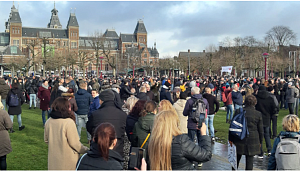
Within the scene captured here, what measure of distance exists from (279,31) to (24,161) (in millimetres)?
87509

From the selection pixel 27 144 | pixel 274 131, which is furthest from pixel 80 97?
pixel 274 131

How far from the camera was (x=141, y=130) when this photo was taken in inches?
205

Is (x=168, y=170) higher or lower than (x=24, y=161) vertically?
higher

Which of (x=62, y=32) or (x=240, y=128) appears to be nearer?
(x=240, y=128)

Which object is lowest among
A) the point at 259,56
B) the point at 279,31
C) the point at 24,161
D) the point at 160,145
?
the point at 24,161

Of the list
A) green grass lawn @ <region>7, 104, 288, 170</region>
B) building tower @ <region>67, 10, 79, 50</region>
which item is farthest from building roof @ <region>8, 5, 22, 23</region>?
green grass lawn @ <region>7, 104, 288, 170</region>

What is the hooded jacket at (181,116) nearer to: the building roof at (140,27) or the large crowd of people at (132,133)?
the large crowd of people at (132,133)

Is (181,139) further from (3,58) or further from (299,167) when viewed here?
(3,58)

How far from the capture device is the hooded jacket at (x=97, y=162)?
3117 mm

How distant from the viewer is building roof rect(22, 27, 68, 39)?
366ft

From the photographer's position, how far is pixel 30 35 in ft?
364

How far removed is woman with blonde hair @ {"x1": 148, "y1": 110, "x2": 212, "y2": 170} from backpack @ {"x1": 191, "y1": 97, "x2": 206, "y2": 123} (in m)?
4.05

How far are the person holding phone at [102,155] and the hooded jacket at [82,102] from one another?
6711 millimetres

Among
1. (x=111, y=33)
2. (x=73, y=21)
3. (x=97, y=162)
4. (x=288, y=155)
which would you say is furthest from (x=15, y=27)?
(x=97, y=162)
